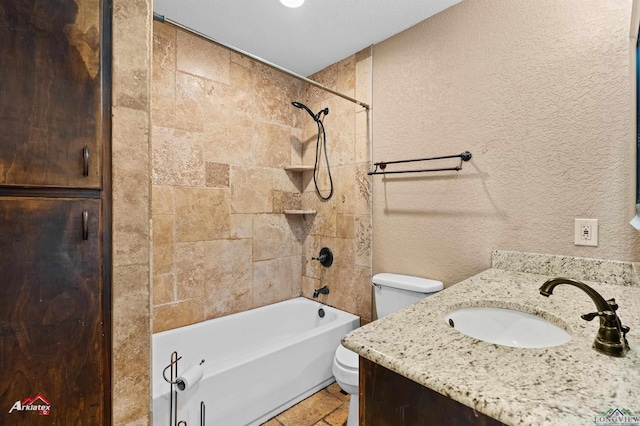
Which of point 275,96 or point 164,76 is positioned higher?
point 275,96

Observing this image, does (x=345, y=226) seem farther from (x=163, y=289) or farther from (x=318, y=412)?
(x=163, y=289)

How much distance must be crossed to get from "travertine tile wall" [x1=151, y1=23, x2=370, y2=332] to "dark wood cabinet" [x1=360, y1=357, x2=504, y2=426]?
1.52 meters

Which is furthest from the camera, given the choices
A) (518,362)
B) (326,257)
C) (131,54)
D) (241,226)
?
(326,257)

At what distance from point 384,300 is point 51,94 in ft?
6.03

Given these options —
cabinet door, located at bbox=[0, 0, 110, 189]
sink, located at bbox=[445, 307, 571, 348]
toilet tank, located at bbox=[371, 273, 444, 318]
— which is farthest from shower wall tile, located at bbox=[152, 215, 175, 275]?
sink, located at bbox=[445, 307, 571, 348]

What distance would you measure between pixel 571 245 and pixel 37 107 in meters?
2.08

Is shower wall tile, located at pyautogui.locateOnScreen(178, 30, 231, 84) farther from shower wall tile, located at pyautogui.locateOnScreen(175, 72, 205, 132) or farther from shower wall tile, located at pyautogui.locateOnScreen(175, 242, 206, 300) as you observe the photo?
shower wall tile, located at pyautogui.locateOnScreen(175, 242, 206, 300)

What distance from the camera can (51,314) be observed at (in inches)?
32.7

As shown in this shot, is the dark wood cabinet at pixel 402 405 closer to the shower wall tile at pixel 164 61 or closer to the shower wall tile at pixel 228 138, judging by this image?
the shower wall tile at pixel 228 138

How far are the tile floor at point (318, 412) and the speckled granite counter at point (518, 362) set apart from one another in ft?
Result: 3.90

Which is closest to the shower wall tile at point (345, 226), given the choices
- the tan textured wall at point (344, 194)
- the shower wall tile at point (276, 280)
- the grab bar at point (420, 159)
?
the tan textured wall at point (344, 194)

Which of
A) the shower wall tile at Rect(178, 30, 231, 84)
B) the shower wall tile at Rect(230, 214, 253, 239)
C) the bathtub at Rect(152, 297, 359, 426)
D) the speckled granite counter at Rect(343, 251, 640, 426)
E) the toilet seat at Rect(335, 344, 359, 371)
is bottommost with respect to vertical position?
the bathtub at Rect(152, 297, 359, 426)

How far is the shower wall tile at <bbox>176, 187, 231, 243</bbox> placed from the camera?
207 cm

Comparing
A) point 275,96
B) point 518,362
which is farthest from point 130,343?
point 275,96
